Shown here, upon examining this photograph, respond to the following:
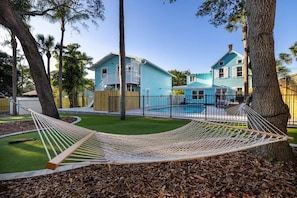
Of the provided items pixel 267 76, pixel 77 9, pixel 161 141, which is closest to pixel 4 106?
pixel 77 9

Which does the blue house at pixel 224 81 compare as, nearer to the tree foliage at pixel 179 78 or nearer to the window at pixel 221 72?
the window at pixel 221 72

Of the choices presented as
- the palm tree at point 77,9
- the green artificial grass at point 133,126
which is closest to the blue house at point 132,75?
the palm tree at point 77,9

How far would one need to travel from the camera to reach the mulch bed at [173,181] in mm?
1968

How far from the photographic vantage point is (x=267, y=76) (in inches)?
103

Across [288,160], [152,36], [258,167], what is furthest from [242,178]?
[152,36]

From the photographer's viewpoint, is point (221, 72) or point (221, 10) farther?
point (221, 72)

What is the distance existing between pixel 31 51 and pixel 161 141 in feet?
20.6

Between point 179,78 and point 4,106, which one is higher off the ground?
point 179,78

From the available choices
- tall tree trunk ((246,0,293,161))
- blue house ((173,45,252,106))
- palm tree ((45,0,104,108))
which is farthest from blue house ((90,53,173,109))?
tall tree trunk ((246,0,293,161))

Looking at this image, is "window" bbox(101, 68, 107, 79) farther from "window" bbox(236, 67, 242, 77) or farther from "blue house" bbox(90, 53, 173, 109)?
"window" bbox(236, 67, 242, 77)

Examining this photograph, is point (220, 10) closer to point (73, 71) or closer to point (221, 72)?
point (221, 72)

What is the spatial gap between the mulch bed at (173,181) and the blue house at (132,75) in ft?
41.5

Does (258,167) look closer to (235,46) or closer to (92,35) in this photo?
(92,35)

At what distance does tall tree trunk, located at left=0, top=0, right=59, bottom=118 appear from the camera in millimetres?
5727
